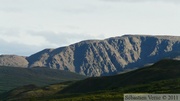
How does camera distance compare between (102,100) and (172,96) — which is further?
(102,100)

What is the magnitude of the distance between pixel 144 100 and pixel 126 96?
1993 mm

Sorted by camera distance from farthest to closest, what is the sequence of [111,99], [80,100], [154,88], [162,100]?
[154,88] → [80,100] → [111,99] → [162,100]

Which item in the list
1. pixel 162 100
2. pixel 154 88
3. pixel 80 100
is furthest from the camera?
pixel 154 88

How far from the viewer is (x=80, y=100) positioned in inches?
5541

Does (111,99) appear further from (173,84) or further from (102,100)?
(173,84)

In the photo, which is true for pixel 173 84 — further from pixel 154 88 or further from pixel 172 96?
pixel 172 96

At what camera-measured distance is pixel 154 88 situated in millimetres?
173875

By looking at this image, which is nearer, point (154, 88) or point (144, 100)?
point (144, 100)

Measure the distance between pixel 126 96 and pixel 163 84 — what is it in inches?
5428

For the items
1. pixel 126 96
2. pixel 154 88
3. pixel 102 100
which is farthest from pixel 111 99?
pixel 126 96

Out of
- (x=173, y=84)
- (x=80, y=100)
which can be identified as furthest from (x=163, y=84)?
(x=80, y=100)

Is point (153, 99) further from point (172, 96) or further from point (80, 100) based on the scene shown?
point (80, 100)

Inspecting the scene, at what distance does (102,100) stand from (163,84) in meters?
54.1

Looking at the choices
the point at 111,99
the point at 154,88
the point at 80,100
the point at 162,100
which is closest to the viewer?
the point at 162,100
